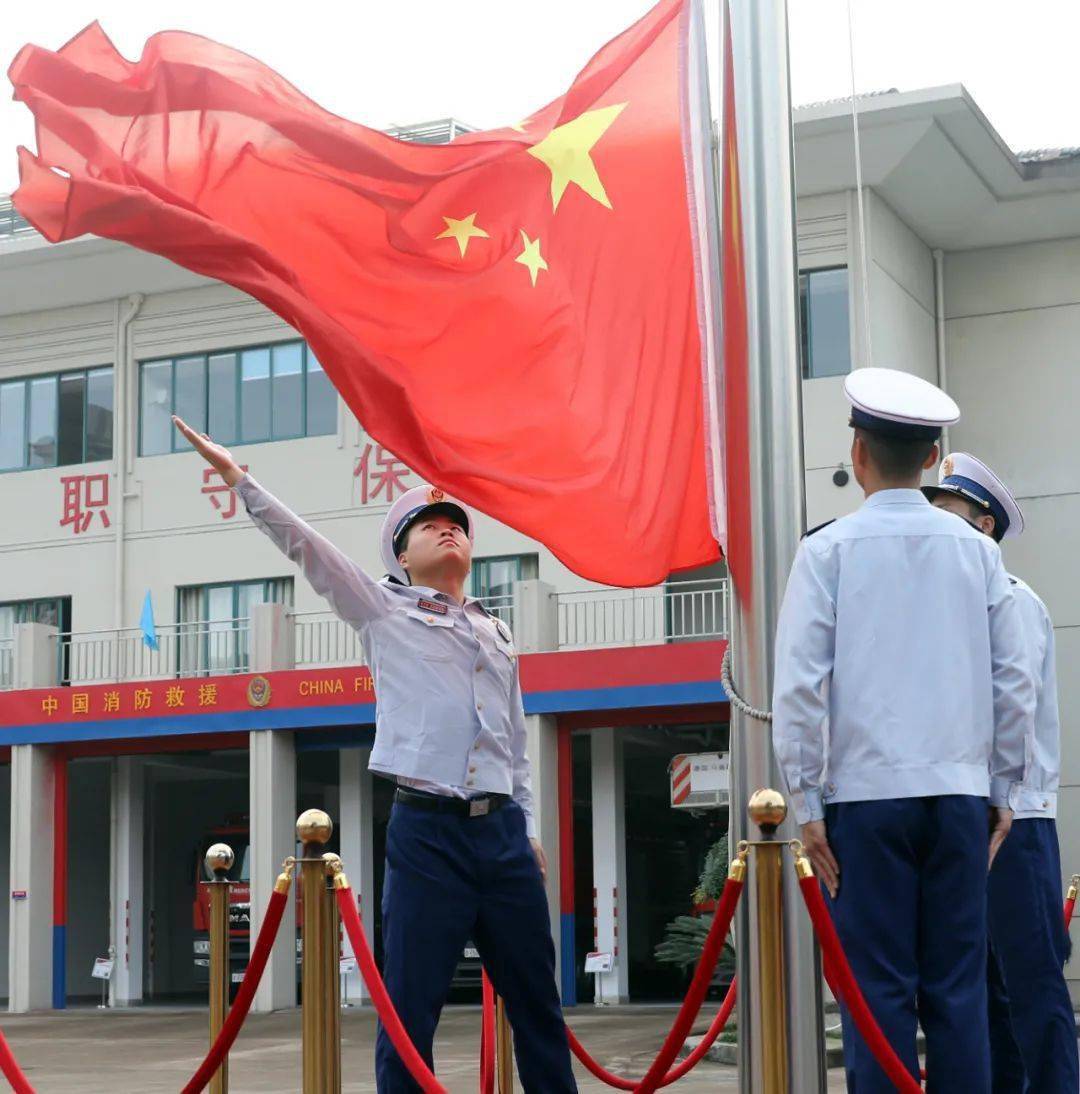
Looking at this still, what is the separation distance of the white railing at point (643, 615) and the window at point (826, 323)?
3.02 meters

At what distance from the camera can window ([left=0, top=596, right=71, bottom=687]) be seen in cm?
2620

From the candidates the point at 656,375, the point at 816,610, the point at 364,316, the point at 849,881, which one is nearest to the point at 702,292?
the point at 656,375

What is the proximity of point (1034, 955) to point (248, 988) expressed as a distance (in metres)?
2.22

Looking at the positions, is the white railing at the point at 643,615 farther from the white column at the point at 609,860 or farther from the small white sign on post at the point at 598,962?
the small white sign on post at the point at 598,962

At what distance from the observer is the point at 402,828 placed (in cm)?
549

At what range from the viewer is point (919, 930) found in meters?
4.24

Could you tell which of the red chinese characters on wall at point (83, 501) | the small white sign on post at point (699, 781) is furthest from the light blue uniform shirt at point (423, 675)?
the red chinese characters on wall at point (83, 501)

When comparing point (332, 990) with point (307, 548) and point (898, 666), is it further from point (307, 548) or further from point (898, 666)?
point (898, 666)

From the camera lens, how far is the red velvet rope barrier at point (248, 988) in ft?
16.7

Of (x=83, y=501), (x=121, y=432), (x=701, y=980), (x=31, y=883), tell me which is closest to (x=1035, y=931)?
(x=701, y=980)

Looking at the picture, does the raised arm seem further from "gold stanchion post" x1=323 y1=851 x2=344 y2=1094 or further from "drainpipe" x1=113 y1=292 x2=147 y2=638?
"drainpipe" x1=113 y1=292 x2=147 y2=638

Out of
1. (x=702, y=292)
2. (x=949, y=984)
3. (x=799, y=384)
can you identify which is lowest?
(x=949, y=984)

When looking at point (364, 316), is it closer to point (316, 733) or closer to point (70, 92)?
point (70, 92)

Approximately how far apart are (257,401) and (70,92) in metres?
19.8
